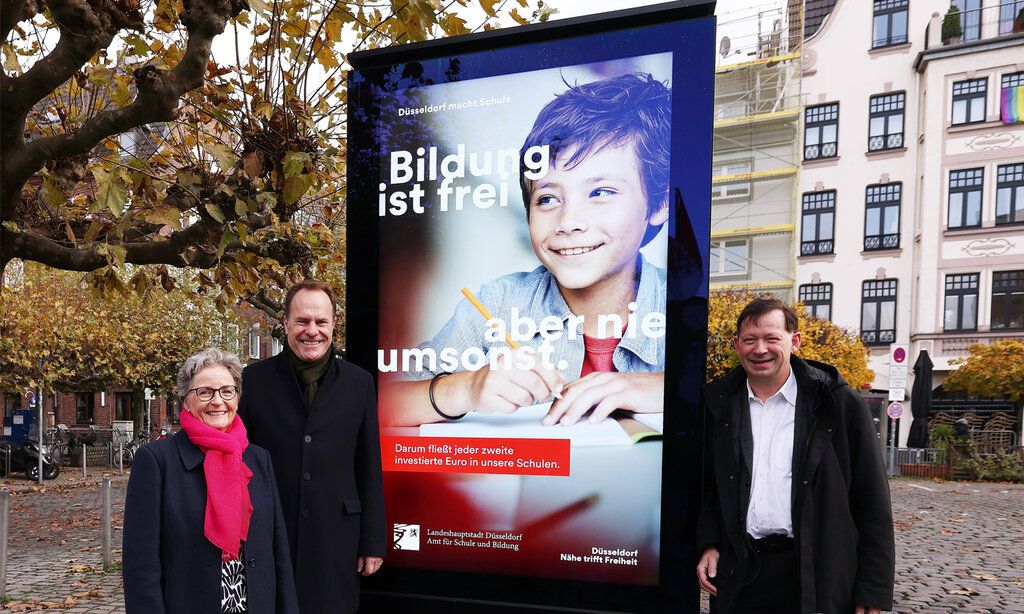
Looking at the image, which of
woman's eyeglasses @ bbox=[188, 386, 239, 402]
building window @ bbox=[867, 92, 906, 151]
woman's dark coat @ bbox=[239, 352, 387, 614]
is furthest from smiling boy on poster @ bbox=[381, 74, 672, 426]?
building window @ bbox=[867, 92, 906, 151]

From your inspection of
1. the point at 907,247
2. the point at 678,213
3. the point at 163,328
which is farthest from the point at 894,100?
the point at 678,213

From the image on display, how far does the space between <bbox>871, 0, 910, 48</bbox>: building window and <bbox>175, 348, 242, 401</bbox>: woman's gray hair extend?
109ft

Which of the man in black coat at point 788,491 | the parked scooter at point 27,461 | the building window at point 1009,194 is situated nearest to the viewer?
the man in black coat at point 788,491

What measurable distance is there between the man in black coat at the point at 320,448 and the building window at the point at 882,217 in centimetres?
3040

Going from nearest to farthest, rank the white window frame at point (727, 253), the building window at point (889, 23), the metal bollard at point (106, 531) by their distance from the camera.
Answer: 1. the metal bollard at point (106, 531)
2. the building window at point (889, 23)
3. the white window frame at point (727, 253)

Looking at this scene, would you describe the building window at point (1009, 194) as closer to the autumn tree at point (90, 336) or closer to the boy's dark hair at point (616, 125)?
the autumn tree at point (90, 336)

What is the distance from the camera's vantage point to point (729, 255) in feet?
105

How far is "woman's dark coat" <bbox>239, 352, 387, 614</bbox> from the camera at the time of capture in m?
2.91

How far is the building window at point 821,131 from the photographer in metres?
30.1

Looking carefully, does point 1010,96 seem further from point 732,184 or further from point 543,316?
point 543,316

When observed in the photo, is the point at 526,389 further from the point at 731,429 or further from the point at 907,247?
the point at 907,247

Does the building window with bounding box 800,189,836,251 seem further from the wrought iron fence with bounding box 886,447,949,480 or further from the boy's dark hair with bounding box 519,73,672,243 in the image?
the boy's dark hair with bounding box 519,73,672,243

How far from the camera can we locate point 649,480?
278 centimetres

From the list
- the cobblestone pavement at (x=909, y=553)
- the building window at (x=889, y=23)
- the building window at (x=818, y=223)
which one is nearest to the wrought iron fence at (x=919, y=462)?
the cobblestone pavement at (x=909, y=553)
